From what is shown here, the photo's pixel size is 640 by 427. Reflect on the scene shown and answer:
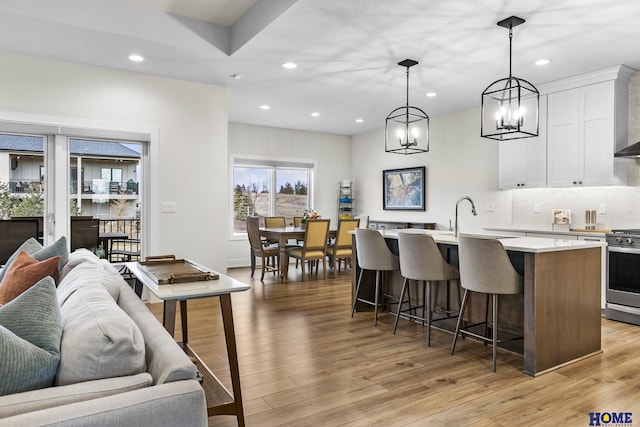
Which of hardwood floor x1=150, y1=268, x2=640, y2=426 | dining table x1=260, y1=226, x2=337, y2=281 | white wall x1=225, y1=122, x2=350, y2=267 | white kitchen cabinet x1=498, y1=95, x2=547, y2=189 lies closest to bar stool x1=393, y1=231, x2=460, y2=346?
hardwood floor x1=150, y1=268, x2=640, y2=426

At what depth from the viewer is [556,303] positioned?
297 centimetres

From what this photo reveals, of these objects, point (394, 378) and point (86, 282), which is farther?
point (394, 378)

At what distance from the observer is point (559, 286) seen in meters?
2.99

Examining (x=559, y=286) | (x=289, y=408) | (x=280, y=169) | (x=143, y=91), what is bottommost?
(x=289, y=408)

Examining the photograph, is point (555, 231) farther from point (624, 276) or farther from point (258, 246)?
point (258, 246)

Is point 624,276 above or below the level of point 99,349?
below

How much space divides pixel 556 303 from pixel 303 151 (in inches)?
240

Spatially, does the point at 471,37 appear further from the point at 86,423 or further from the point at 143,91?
the point at 86,423

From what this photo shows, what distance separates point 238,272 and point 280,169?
88.4 inches

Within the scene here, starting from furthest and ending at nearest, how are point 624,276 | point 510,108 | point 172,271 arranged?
point 624,276 → point 510,108 → point 172,271

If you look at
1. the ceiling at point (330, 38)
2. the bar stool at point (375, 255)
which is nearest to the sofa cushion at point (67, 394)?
the ceiling at point (330, 38)

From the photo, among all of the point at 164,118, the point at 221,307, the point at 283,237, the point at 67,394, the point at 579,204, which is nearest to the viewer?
the point at 67,394

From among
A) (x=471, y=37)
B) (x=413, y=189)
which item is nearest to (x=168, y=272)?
(x=471, y=37)

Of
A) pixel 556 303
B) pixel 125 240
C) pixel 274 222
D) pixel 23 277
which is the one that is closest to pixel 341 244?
pixel 274 222
